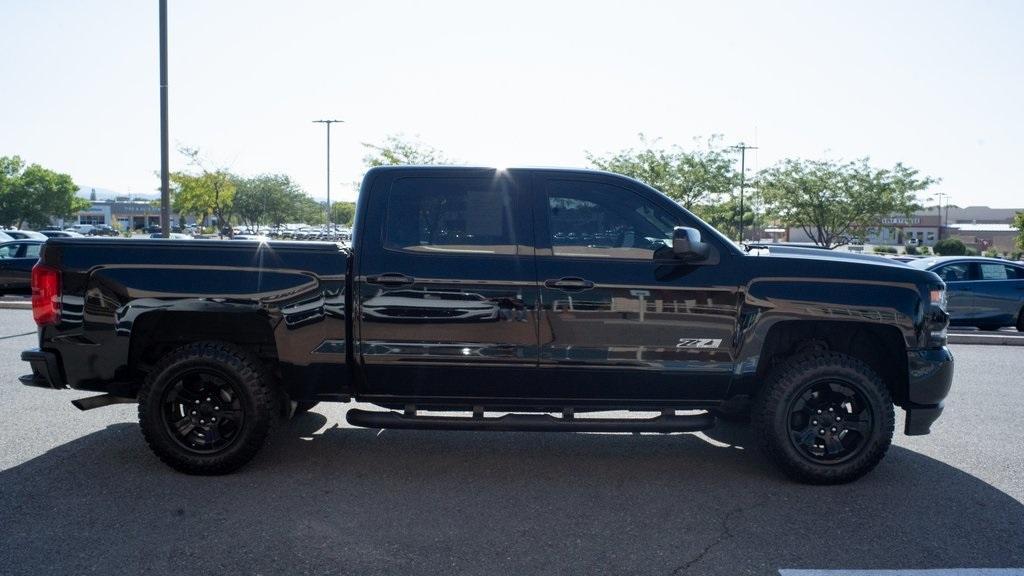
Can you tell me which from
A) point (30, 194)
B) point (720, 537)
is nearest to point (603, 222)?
point (720, 537)

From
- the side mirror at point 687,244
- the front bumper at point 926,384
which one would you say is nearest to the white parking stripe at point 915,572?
the front bumper at point 926,384

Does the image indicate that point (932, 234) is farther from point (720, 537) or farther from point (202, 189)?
point (720, 537)

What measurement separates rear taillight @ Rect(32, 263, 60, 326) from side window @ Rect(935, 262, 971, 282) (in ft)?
43.8

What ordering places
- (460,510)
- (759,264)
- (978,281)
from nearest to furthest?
(460,510) < (759,264) < (978,281)

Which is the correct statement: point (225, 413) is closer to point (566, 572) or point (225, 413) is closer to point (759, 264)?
point (566, 572)

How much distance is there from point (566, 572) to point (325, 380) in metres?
2.06

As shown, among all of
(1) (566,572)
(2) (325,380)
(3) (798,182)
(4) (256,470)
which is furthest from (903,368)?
(3) (798,182)

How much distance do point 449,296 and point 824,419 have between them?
2459 mm

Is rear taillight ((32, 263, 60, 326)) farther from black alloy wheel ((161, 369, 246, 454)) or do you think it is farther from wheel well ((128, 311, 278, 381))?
black alloy wheel ((161, 369, 246, 454))

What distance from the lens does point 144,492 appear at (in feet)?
15.6

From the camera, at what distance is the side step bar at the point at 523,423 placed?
16.3ft

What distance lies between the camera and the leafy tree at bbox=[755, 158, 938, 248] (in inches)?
1553

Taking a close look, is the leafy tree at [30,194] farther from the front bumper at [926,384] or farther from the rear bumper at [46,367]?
the front bumper at [926,384]

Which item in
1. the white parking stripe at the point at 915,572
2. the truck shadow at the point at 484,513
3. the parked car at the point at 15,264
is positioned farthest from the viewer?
the parked car at the point at 15,264
